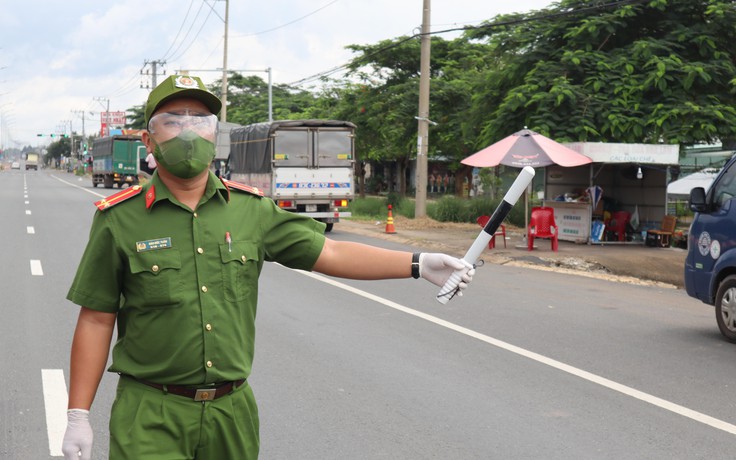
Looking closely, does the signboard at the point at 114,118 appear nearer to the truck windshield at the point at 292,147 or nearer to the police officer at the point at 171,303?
the truck windshield at the point at 292,147

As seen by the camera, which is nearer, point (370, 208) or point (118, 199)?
point (118, 199)

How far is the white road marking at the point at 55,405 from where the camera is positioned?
5.92 m

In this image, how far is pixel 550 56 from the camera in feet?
74.4

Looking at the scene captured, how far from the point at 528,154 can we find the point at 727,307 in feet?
30.4

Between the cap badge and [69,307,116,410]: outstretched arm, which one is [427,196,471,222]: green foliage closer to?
the cap badge

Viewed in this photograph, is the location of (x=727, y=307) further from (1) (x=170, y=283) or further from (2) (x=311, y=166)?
(2) (x=311, y=166)

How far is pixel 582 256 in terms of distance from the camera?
1820cm

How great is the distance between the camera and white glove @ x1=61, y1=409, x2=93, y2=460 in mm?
2904

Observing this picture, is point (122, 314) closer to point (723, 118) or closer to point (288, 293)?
point (288, 293)

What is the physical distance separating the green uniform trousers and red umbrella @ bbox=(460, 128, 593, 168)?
1534 centimetres

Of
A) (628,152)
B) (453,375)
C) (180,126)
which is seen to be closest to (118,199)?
(180,126)

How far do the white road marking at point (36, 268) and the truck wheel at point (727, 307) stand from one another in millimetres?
9863

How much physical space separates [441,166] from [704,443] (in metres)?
54.9

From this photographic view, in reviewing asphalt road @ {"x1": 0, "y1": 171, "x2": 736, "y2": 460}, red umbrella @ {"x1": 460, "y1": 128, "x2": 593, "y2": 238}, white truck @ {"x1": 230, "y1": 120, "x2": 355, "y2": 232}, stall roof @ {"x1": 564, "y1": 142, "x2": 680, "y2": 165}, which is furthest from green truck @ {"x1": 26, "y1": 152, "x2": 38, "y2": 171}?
asphalt road @ {"x1": 0, "y1": 171, "x2": 736, "y2": 460}
